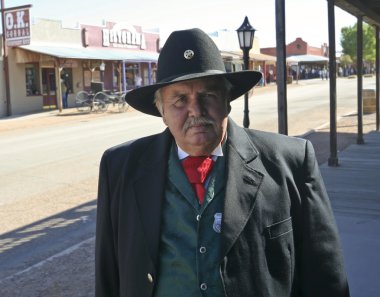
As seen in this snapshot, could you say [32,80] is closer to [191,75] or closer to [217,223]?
[191,75]

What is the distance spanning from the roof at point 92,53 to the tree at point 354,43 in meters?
62.0

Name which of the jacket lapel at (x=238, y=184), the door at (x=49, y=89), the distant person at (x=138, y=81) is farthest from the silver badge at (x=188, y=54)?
the distant person at (x=138, y=81)

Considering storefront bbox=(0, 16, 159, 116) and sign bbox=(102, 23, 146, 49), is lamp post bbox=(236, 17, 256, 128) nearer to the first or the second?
storefront bbox=(0, 16, 159, 116)

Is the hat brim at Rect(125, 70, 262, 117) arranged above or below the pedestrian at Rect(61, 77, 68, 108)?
below

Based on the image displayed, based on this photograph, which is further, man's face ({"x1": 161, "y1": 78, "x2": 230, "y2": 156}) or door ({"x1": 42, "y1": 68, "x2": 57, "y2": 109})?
door ({"x1": 42, "y1": 68, "x2": 57, "y2": 109})

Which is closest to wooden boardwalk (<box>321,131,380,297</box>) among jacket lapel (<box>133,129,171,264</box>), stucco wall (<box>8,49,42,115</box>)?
jacket lapel (<box>133,129,171,264</box>)

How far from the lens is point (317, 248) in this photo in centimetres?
193

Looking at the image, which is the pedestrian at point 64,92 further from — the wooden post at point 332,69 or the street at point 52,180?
the wooden post at point 332,69

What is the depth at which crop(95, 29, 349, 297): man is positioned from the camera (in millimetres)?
1809

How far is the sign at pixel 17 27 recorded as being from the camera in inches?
963

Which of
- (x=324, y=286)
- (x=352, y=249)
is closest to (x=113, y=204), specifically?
(x=324, y=286)

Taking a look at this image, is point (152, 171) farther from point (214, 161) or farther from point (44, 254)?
point (44, 254)

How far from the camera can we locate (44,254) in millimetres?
5684

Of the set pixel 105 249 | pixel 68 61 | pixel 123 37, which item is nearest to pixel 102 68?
pixel 68 61
